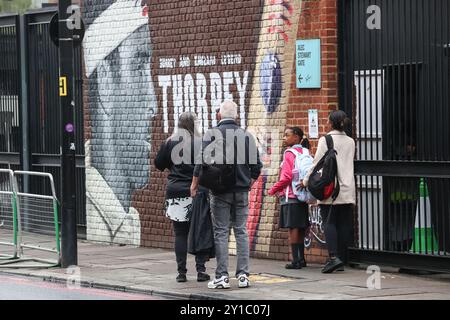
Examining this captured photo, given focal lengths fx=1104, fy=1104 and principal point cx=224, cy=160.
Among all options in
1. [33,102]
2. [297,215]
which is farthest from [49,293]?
[33,102]

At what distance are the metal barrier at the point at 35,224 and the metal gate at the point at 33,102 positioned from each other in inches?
127

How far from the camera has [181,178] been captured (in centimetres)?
1294

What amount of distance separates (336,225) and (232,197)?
175 centimetres

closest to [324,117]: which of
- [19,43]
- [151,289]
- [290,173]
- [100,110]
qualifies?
[290,173]

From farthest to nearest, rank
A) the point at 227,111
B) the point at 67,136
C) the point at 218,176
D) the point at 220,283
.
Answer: the point at 67,136
the point at 227,111
the point at 220,283
the point at 218,176

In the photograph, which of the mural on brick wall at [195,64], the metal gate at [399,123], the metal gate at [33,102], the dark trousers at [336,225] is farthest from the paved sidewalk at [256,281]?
the metal gate at [33,102]

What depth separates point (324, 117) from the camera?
14203 millimetres

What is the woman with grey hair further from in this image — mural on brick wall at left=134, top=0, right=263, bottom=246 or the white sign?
mural on brick wall at left=134, top=0, right=263, bottom=246

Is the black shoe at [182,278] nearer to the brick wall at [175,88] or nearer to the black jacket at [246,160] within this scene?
the black jacket at [246,160]

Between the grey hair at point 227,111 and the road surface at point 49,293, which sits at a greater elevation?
the grey hair at point 227,111

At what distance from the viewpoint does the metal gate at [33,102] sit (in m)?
18.8

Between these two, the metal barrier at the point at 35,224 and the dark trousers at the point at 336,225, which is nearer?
the dark trousers at the point at 336,225

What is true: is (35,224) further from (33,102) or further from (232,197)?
(33,102)

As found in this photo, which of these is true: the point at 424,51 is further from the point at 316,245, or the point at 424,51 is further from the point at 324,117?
the point at 316,245
